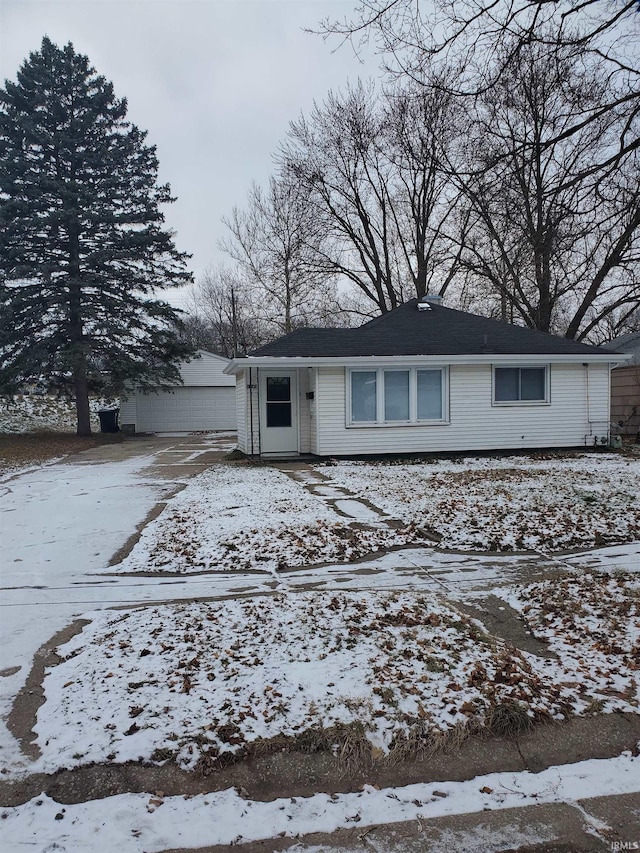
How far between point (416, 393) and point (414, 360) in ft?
2.67

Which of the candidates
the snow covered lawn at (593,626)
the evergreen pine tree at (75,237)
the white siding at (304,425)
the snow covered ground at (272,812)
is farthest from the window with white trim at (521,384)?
the evergreen pine tree at (75,237)

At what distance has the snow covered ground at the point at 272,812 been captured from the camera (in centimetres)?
212

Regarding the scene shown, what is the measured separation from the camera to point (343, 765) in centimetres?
254

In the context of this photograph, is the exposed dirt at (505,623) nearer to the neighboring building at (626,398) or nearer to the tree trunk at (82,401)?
the neighboring building at (626,398)

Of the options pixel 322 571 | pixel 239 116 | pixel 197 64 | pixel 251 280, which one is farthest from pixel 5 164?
pixel 322 571

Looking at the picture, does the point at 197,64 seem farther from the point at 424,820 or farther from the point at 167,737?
the point at 424,820

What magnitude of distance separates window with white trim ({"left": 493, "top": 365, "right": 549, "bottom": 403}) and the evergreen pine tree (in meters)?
14.0

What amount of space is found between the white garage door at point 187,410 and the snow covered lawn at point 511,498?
14.4 m

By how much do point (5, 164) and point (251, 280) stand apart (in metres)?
11.7

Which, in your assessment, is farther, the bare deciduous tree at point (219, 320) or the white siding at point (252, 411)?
the bare deciduous tree at point (219, 320)

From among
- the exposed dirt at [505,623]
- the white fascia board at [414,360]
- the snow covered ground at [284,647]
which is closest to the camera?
the snow covered ground at [284,647]

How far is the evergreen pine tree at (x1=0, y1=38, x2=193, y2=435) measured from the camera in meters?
20.7

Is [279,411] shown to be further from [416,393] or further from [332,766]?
[332,766]

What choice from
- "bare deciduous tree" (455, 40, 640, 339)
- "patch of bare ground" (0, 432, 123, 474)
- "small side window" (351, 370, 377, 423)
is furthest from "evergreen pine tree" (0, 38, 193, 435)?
"bare deciduous tree" (455, 40, 640, 339)
